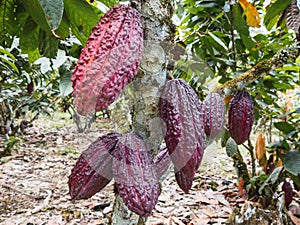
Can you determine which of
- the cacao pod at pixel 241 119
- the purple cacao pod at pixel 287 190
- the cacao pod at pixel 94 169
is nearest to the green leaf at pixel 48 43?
the cacao pod at pixel 94 169

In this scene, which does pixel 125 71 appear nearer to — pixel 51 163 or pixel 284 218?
pixel 284 218

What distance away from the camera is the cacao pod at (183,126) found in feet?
1.64

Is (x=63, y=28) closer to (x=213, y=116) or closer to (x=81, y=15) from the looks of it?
(x=81, y=15)

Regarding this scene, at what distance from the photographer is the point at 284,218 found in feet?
5.45

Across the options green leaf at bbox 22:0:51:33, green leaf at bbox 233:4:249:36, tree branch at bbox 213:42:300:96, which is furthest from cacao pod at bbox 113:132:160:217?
green leaf at bbox 233:4:249:36

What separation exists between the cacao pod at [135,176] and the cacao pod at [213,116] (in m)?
0.25

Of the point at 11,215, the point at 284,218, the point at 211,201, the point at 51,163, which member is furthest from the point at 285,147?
the point at 51,163

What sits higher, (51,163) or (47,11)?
(47,11)

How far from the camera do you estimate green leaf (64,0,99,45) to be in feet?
1.89

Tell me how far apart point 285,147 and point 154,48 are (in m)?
1.26

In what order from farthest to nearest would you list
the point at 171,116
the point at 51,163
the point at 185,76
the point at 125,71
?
the point at 51,163
the point at 185,76
the point at 171,116
the point at 125,71

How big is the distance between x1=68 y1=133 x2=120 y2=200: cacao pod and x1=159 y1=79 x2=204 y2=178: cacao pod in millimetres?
98

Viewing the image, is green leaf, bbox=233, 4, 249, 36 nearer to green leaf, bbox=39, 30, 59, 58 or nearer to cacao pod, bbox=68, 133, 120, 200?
green leaf, bbox=39, 30, 59, 58

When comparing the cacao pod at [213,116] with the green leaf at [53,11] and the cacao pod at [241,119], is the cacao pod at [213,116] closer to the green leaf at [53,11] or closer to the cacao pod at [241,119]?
the cacao pod at [241,119]
